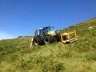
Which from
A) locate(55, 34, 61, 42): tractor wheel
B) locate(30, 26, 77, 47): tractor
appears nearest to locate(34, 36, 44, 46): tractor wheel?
locate(30, 26, 77, 47): tractor

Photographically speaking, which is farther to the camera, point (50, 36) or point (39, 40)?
point (39, 40)

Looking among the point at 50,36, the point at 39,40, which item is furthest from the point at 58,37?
the point at 39,40

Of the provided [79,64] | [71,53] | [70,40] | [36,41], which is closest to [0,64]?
[71,53]

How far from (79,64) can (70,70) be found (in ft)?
3.05

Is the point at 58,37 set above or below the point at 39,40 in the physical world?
above

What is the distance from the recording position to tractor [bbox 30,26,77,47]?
104 ft

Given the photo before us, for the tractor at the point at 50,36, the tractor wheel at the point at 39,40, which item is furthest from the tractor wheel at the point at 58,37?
the tractor wheel at the point at 39,40

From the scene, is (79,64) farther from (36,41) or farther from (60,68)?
(36,41)

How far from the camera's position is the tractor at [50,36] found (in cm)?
3162

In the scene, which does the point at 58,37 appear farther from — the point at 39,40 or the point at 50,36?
the point at 39,40

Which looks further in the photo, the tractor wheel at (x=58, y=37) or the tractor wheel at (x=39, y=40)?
the tractor wheel at (x=39, y=40)

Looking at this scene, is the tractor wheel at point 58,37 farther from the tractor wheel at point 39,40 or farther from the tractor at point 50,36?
the tractor wheel at point 39,40

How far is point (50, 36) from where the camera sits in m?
32.0

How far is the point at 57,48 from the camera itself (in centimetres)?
2456
